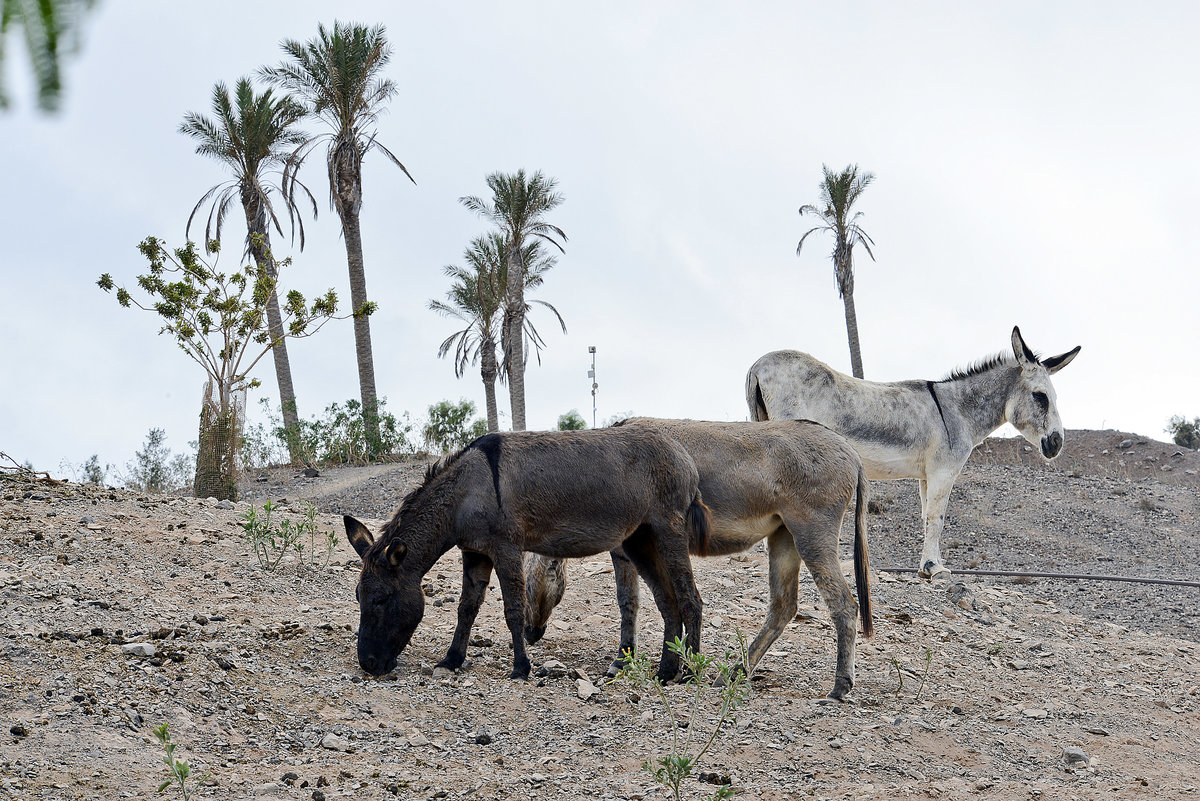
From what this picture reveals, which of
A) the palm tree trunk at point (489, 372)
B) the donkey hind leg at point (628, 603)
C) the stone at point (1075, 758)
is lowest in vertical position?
the stone at point (1075, 758)

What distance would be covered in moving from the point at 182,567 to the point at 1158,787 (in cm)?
699

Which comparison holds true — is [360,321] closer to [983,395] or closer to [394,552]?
[983,395]

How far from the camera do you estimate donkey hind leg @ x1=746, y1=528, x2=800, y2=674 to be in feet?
21.6

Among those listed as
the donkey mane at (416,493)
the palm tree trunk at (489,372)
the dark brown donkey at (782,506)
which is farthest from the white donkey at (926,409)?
the palm tree trunk at (489,372)

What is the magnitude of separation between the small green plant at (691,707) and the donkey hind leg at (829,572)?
68 centimetres

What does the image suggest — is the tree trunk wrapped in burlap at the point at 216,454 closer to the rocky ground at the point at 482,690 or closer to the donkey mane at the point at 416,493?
the rocky ground at the point at 482,690

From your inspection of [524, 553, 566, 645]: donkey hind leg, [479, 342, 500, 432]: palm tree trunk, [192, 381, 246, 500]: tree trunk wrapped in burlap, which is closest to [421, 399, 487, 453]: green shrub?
[479, 342, 500, 432]: palm tree trunk

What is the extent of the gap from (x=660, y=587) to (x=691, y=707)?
966mm

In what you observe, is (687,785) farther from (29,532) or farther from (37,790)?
(29,532)

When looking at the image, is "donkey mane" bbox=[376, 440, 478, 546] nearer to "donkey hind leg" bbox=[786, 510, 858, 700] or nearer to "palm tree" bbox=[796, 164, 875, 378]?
"donkey hind leg" bbox=[786, 510, 858, 700]

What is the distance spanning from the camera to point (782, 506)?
6.34m

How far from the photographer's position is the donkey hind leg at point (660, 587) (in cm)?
617

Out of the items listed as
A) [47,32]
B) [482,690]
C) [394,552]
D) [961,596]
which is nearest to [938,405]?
[961,596]

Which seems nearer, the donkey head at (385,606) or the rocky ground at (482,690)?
the rocky ground at (482,690)
